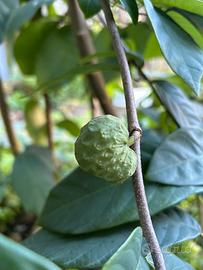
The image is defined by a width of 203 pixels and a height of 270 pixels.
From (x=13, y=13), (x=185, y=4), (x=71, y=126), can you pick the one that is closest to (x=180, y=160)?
(x=185, y=4)

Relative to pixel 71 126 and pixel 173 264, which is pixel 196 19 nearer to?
pixel 173 264

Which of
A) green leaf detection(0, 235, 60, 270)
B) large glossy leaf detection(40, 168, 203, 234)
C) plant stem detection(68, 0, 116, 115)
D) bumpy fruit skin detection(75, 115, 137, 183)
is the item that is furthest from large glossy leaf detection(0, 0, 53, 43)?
green leaf detection(0, 235, 60, 270)

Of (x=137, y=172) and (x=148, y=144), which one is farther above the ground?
(x=137, y=172)

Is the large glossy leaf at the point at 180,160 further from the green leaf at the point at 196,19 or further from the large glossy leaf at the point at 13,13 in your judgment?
the large glossy leaf at the point at 13,13

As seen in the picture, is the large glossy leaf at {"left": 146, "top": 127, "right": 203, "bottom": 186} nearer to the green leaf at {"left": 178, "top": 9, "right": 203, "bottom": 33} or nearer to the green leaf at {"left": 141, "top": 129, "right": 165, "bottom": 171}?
the green leaf at {"left": 141, "top": 129, "right": 165, "bottom": 171}

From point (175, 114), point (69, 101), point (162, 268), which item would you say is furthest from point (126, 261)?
point (69, 101)

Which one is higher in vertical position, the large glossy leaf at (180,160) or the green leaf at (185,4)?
the green leaf at (185,4)

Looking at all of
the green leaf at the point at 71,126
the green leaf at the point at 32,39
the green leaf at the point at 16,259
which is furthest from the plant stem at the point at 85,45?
the green leaf at the point at 16,259
